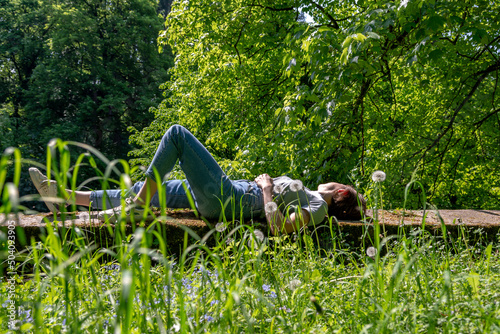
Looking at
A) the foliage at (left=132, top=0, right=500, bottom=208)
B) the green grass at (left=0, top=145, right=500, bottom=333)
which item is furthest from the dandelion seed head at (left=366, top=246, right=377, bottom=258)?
the foliage at (left=132, top=0, right=500, bottom=208)

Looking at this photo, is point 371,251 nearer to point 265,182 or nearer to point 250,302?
point 250,302

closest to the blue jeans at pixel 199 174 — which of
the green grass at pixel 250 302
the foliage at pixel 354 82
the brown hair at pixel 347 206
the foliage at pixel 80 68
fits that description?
the brown hair at pixel 347 206

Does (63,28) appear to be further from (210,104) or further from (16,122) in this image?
(210,104)

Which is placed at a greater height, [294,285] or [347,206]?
[294,285]

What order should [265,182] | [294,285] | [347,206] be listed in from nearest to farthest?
[294,285] → [265,182] → [347,206]

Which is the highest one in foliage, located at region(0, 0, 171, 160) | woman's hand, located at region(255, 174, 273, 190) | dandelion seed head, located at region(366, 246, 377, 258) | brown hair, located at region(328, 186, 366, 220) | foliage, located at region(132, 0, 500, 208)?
foliage, located at region(0, 0, 171, 160)

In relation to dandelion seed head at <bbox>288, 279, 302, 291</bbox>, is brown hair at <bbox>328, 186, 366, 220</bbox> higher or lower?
lower

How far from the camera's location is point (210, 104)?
911 centimetres

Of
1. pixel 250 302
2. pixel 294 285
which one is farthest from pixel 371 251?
pixel 250 302

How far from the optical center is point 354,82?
4.59 m

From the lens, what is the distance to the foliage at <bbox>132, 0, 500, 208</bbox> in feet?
12.5

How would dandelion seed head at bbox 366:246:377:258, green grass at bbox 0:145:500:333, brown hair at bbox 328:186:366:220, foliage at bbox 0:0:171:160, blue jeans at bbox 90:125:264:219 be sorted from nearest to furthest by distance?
green grass at bbox 0:145:500:333 → dandelion seed head at bbox 366:246:377:258 → blue jeans at bbox 90:125:264:219 → brown hair at bbox 328:186:366:220 → foliage at bbox 0:0:171:160

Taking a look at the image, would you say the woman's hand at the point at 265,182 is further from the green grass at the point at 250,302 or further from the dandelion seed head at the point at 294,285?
the dandelion seed head at the point at 294,285

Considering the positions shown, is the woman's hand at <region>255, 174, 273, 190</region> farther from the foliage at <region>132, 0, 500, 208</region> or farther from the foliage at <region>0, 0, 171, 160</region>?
the foliage at <region>0, 0, 171, 160</region>
